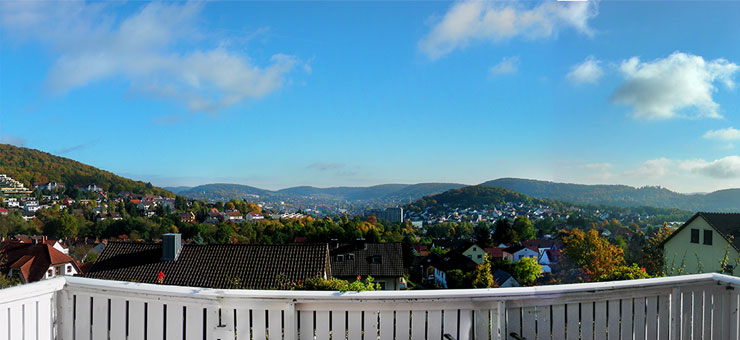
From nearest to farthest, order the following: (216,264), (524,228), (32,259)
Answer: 1. (216,264)
2. (32,259)
3. (524,228)

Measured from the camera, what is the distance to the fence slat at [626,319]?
4.98 feet

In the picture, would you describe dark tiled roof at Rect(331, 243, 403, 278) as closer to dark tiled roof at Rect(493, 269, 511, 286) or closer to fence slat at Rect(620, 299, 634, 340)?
dark tiled roof at Rect(493, 269, 511, 286)

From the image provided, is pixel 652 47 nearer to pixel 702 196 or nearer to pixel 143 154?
pixel 702 196

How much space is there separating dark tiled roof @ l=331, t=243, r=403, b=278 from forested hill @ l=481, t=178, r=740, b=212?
375 inches

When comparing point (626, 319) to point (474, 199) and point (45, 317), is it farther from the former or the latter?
point (474, 199)

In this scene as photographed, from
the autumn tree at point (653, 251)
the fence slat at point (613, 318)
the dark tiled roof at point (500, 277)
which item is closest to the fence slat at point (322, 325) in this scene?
the fence slat at point (613, 318)

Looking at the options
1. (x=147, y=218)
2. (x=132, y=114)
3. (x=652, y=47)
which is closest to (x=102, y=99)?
(x=132, y=114)

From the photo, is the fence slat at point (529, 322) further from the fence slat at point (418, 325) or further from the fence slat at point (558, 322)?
the fence slat at point (418, 325)

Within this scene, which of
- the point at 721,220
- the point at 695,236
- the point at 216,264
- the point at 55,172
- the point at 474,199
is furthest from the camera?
the point at 55,172

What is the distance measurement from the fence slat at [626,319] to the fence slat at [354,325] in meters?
1.00

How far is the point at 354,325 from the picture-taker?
133 centimetres

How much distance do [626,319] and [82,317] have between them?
2015mm

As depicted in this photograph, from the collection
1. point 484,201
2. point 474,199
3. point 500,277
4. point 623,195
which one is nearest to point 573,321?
point 500,277

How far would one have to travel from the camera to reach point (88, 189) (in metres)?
34.0
